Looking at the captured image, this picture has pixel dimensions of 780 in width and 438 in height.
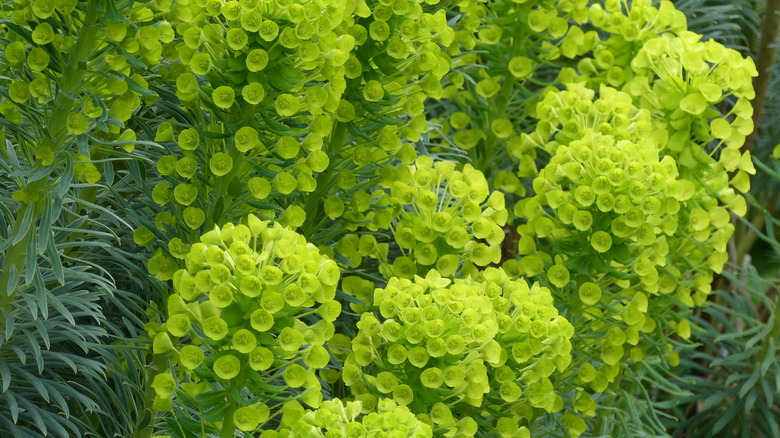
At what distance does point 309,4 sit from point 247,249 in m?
0.30

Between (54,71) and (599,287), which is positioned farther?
(599,287)

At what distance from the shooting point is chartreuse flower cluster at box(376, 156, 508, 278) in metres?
1.37

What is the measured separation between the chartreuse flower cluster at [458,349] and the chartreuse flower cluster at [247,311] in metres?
0.12

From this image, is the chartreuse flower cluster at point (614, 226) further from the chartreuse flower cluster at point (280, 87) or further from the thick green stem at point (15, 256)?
the thick green stem at point (15, 256)

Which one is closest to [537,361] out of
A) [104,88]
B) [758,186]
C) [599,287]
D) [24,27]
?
[599,287]

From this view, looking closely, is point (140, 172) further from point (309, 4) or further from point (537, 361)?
point (537, 361)

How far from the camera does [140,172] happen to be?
1.35 metres

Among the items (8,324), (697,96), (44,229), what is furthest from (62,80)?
(697,96)

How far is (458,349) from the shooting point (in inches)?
45.4

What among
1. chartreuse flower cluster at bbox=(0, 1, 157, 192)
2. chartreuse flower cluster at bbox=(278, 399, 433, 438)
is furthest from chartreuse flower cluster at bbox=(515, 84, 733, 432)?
chartreuse flower cluster at bbox=(0, 1, 157, 192)

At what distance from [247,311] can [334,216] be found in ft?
1.15

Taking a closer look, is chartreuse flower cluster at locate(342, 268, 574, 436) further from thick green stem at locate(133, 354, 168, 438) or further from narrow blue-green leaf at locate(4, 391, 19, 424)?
narrow blue-green leaf at locate(4, 391, 19, 424)

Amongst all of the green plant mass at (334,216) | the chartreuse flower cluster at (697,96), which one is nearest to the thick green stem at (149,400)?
the green plant mass at (334,216)

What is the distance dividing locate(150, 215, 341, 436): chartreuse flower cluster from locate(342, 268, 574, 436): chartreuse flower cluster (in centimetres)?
12
